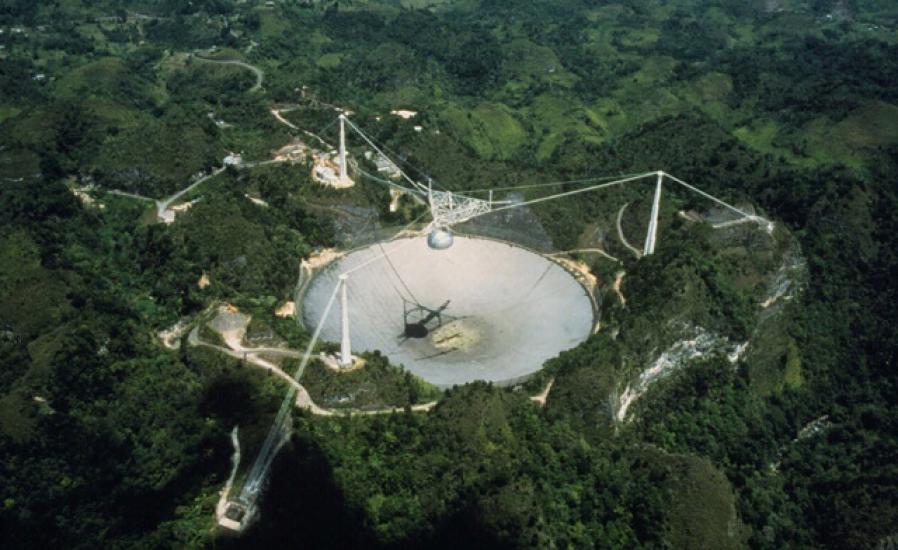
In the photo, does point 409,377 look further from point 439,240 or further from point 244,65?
point 244,65

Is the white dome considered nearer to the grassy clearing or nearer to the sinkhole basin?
the sinkhole basin

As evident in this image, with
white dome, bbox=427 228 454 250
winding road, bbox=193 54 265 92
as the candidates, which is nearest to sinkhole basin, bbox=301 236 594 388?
white dome, bbox=427 228 454 250

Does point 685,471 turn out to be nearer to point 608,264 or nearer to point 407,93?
point 608,264

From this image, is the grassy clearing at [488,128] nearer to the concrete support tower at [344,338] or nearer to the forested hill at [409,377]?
the forested hill at [409,377]

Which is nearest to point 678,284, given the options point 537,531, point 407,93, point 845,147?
point 537,531

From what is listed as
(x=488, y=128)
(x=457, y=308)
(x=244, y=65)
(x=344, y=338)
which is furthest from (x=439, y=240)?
(x=244, y=65)
